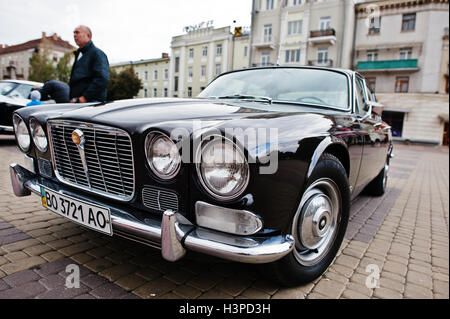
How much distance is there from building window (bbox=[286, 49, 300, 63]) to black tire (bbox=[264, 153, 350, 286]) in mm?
28950

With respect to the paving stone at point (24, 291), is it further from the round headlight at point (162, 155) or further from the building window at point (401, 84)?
the building window at point (401, 84)

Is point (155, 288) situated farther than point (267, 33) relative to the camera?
No

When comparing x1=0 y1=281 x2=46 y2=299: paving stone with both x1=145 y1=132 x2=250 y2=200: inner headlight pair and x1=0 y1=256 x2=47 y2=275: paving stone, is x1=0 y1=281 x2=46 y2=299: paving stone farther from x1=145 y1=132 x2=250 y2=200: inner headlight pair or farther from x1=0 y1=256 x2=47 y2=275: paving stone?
x1=145 y1=132 x2=250 y2=200: inner headlight pair

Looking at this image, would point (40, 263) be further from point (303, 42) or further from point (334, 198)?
point (303, 42)

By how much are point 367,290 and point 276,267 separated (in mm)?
696

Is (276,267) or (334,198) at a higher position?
(334,198)

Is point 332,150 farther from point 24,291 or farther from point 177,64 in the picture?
point 177,64

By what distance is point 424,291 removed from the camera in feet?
6.30

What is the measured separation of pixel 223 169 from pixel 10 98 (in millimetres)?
7108

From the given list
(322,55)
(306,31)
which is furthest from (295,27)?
(322,55)

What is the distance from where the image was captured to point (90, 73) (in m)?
3.80
